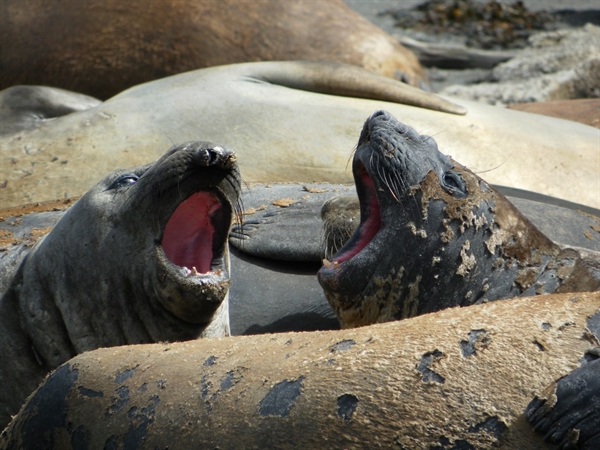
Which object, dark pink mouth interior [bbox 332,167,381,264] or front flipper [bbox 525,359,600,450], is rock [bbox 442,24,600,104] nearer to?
dark pink mouth interior [bbox 332,167,381,264]

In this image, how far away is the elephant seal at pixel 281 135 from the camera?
4785 millimetres

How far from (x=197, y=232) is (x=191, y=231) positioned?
0.07 feet

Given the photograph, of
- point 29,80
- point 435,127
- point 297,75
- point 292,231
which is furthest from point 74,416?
point 29,80

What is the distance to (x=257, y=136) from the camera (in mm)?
4906

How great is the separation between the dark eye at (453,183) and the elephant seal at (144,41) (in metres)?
Result: 3.22

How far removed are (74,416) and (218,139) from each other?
2.83 metres

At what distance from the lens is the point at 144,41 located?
6.29 m

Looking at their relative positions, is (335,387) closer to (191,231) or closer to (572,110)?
(191,231)

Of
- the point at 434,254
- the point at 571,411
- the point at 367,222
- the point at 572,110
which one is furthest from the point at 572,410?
the point at 572,110

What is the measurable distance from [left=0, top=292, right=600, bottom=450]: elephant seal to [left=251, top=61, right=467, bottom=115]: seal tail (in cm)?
319

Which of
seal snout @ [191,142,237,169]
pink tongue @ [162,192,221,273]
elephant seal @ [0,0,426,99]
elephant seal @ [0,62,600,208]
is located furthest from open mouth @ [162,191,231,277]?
elephant seal @ [0,0,426,99]

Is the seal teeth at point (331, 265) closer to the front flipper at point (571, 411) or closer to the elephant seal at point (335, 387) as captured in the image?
the elephant seal at point (335, 387)

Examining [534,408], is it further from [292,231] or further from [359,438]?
[292,231]

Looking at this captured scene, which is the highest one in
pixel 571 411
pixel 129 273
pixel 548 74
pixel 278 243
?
pixel 571 411
